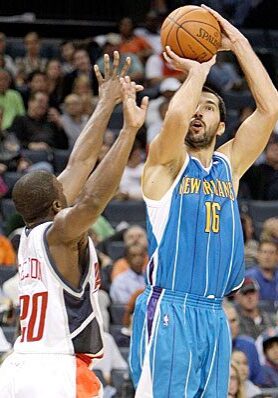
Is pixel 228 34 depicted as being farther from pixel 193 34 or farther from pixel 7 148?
pixel 7 148

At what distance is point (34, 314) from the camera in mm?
6012

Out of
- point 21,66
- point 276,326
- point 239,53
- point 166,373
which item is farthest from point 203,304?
point 21,66

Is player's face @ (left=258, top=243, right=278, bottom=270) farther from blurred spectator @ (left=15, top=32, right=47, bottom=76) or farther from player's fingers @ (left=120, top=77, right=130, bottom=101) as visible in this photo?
player's fingers @ (left=120, top=77, right=130, bottom=101)

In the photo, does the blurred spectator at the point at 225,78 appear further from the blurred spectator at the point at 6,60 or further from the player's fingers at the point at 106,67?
the player's fingers at the point at 106,67

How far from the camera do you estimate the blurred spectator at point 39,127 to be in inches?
556

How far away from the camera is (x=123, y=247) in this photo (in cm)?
1244

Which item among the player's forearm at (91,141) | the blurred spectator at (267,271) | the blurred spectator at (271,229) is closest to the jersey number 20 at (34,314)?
the player's forearm at (91,141)

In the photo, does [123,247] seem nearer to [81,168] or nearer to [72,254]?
[81,168]

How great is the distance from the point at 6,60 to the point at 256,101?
364 inches

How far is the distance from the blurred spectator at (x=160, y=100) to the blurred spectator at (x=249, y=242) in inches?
79.2

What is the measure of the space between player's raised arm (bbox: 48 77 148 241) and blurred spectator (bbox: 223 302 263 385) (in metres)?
5.17

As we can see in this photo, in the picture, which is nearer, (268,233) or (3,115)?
(268,233)

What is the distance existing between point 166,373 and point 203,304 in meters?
0.43

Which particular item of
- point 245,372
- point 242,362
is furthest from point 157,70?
point 245,372
